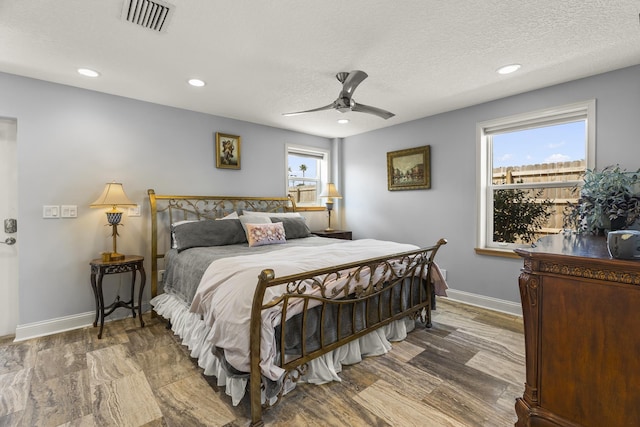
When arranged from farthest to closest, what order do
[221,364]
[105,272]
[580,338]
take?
[105,272] → [221,364] → [580,338]

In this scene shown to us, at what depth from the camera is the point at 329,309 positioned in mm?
2094

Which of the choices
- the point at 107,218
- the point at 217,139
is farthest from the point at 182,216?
→ the point at 217,139

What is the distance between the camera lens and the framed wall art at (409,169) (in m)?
4.05

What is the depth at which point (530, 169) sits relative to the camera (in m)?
3.33

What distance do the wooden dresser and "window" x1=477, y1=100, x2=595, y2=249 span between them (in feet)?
7.21

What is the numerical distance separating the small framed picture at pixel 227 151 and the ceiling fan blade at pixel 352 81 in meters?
2.03

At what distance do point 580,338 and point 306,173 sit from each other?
431 centimetres

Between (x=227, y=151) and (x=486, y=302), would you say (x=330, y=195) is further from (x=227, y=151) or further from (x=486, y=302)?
(x=486, y=302)

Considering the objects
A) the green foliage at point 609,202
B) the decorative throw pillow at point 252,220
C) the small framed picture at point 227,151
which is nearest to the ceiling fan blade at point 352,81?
the decorative throw pillow at point 252,220

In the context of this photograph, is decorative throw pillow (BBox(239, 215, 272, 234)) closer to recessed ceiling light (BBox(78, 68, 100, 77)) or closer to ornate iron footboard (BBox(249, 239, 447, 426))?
ornate iron footboard (BBox(249, 239, 447, 426))

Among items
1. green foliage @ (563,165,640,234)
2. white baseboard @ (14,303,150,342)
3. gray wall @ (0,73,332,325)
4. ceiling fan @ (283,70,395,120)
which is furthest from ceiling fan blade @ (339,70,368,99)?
white baseboard @ (14,303,150,342)

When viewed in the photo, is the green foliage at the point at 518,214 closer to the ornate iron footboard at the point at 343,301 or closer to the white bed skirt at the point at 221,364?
the ornate iron footboard at the point at 343,301

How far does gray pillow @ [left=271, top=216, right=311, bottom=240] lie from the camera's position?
364 centimetres

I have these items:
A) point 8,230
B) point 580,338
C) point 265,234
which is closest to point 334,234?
point 265,234
